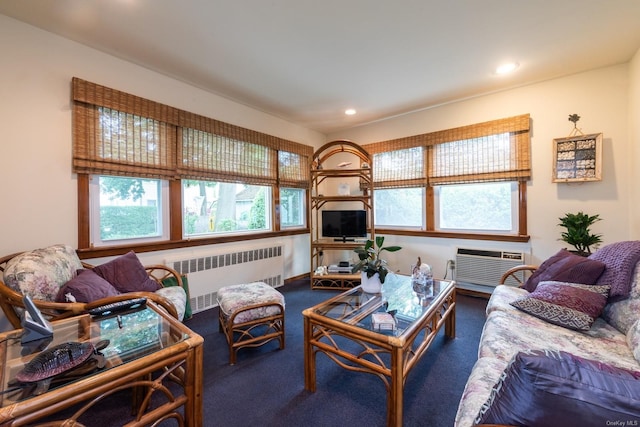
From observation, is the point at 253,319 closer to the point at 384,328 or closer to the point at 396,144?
the point at 384,328

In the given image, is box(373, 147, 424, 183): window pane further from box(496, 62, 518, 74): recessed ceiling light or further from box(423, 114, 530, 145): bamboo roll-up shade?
box(496, 62, 518, 74): recessed ceiling light

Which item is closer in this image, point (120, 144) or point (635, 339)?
point (635, 339)

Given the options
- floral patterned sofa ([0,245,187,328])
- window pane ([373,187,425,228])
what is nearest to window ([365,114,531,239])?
window pane ([373,187,425,228])

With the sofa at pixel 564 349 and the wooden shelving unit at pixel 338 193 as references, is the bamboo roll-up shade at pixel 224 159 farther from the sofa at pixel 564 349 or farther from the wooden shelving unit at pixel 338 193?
the sofa at pixel 564 349

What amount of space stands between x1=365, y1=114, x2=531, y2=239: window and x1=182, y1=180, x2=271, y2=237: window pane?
192 cm

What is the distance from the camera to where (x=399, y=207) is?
411cm

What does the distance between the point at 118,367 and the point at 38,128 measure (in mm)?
2240

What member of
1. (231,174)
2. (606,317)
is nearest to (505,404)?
(606,317)

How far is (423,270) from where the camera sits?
227 cm

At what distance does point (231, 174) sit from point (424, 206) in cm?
279

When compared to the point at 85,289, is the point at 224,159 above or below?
above

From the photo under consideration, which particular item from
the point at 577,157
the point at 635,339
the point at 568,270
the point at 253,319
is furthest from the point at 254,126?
the point at 635,339

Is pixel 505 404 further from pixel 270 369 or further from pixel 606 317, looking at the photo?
pixel 606 317

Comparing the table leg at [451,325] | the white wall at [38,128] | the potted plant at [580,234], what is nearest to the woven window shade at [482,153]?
the potted plant at [580,234]
